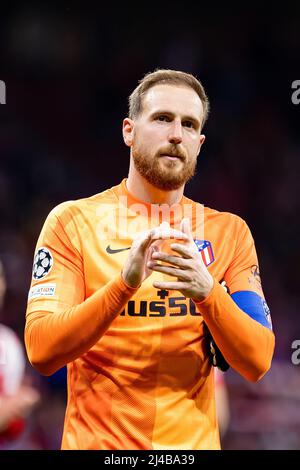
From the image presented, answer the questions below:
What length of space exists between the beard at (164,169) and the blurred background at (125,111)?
11.9ft

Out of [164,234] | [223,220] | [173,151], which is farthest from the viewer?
[223,220]

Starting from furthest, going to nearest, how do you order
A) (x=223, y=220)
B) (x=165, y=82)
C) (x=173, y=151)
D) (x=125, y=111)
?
1. (x=125, y=111)
2. (x=223, y=220)
3. (x=165, y=82)
4. (x=173, y=151)

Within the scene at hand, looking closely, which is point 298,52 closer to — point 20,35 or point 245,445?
point 20,35

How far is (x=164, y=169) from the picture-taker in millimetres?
2682

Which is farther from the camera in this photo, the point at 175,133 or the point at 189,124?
the point at 189,124

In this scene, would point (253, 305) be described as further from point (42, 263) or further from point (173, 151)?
point (42, 263)

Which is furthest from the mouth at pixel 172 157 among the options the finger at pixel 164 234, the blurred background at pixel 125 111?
the blurred background at pixel 125 111

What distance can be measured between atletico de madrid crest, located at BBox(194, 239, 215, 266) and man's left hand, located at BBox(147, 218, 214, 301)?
0.40 metres

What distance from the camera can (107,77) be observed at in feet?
24.1

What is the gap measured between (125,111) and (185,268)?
4994 mm

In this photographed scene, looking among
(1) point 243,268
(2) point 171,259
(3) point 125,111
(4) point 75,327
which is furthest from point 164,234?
(3) point 125,111

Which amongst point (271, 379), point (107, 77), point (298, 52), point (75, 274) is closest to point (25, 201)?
point (107, 77)

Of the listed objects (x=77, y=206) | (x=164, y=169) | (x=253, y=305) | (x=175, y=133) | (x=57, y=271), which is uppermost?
(x=175, y=133)
